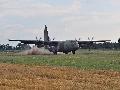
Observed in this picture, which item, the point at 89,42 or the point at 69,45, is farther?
the point at 89,42

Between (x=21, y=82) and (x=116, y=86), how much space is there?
5052mm

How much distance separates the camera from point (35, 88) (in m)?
19.8

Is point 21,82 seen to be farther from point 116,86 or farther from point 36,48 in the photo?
point 36,48

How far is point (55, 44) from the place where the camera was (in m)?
99.2

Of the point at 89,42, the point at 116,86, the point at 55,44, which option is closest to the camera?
the point at 116,86

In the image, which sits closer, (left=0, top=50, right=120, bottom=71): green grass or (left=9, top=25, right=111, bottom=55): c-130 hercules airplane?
(left=0, top=50, right=120, bottom=71): green grass

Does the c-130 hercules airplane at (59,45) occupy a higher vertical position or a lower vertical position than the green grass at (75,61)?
higher

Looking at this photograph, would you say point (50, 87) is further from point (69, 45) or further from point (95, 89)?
point (69, 45)

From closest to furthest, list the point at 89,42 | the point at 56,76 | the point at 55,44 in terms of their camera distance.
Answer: the point at 56,76 → the point at 55,44 → the point at 89,42

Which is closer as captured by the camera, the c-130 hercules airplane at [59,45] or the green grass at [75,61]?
the green grass at [75,61]

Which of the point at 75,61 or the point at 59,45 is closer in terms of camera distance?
the point at 75,61

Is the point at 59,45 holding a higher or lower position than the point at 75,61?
higher

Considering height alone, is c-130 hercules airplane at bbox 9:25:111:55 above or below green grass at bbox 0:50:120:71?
above

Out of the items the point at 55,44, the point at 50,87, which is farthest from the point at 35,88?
the point at 55,44
